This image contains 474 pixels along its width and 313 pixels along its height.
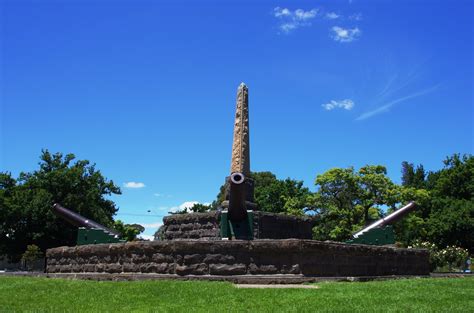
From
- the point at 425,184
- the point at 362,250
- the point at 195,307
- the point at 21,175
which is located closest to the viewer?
the point at 195,307

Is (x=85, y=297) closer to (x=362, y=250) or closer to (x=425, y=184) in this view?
(x=362, y=250)

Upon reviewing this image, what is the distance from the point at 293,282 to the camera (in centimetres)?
921

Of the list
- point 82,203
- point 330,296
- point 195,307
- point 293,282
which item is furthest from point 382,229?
point 82,203

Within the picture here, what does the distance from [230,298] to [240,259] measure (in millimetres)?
2386

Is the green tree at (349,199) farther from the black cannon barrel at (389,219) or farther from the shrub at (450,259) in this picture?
the black cannon barrel at (389,219)

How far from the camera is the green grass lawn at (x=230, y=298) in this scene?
662 cm

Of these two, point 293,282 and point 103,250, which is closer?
point 293,282

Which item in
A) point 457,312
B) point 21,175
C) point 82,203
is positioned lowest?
point 457,312

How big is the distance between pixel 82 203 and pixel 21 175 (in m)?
6.34

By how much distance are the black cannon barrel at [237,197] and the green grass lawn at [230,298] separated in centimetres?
225

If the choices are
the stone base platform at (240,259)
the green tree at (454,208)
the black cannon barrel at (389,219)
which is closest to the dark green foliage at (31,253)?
the stone base platform at (240,259)

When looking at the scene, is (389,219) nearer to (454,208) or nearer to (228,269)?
(228,269)

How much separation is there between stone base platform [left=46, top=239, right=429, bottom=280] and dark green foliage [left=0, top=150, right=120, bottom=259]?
67.7ft

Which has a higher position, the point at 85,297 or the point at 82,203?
the point at 82,203
